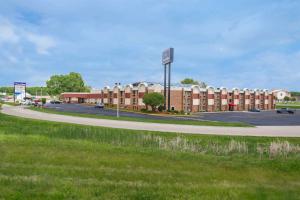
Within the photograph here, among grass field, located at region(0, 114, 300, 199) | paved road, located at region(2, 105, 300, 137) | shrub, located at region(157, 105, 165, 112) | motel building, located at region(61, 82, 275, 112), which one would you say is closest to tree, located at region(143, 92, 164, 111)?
shrub, located at region(157, 105, 165, 112)

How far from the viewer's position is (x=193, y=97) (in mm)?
78688

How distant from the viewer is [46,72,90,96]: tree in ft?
535

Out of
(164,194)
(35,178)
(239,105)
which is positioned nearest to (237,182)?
(164,194)

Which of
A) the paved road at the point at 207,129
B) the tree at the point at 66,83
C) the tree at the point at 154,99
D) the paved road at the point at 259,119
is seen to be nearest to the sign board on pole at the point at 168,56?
the tree at the point at 154,99

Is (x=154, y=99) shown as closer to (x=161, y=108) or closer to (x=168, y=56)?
(x=161, y=108)

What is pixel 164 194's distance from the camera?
777cm

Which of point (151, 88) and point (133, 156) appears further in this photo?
point (151, 88)

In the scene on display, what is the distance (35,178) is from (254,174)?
7236 mm

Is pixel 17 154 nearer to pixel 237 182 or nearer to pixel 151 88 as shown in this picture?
pixel 237 182

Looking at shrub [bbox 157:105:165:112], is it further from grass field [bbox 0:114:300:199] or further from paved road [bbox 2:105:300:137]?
grass field [bbox 0:114:300:199]

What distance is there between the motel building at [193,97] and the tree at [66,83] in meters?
52.6

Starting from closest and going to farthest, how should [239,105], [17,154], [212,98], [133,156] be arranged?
[17,154] → [133,156] → [212,98] → [239,105]

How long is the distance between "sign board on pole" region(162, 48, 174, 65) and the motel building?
8917 mm

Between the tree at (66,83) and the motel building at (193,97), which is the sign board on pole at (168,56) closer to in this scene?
the motel building at (193,97)
